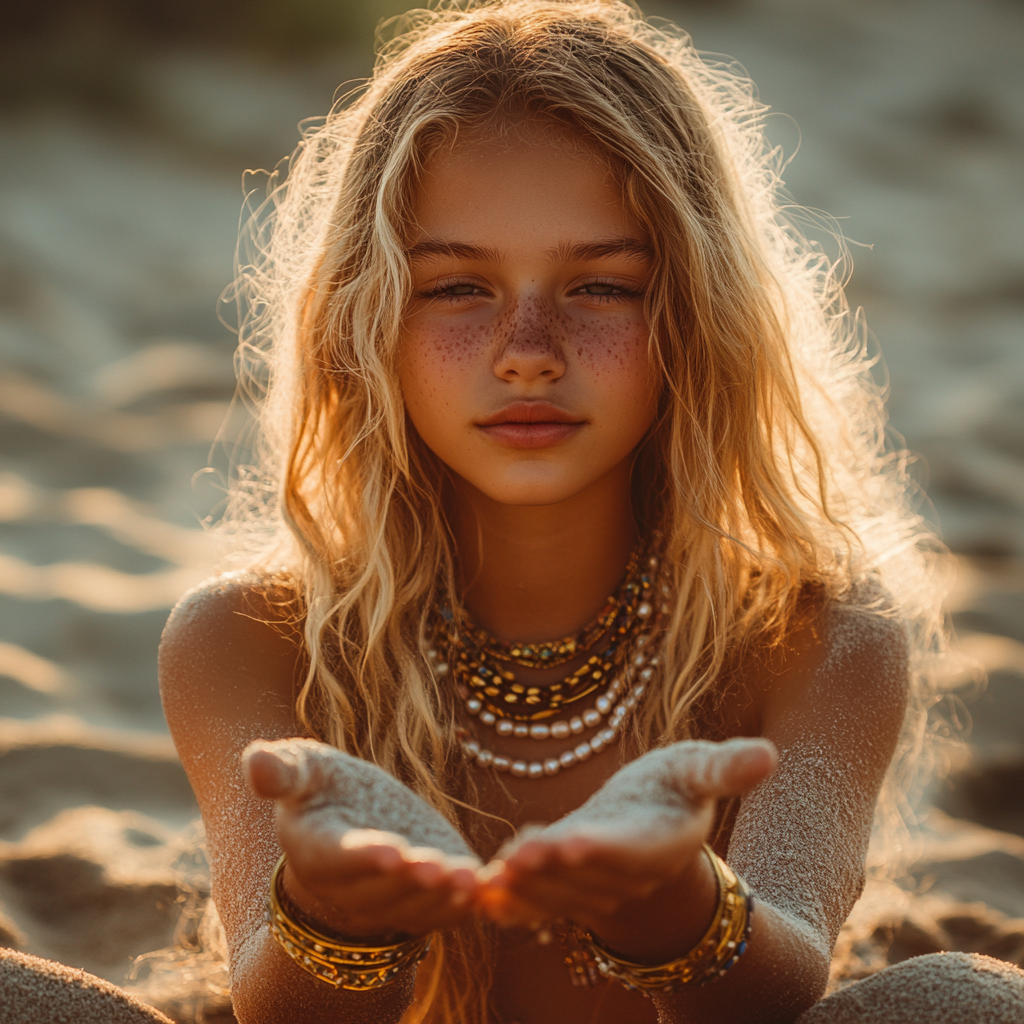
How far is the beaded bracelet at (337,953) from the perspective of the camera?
3.41ft

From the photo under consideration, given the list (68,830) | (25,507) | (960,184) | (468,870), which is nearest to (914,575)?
(468,870)

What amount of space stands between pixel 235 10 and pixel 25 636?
543 centimetres

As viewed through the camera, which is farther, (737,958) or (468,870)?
(737,958)

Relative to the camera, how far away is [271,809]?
4.43 ft

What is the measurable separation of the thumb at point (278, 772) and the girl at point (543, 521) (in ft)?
1.24

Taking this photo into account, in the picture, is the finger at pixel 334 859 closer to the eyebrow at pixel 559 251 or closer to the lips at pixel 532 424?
the lips at pixel 532 424

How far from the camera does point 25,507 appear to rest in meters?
3.49

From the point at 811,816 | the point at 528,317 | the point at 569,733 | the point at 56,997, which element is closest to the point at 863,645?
the point at 811,816

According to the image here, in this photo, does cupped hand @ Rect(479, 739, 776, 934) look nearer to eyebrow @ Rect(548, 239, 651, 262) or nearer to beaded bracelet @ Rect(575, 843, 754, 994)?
beaded bracelet @ Rect(575, 843, 754, 994)

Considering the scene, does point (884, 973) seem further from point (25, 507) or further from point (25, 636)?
point (25, 507)

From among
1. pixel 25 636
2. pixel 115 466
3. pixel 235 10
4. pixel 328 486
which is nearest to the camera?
pixel 328 486

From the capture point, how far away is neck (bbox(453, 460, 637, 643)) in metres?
1.60

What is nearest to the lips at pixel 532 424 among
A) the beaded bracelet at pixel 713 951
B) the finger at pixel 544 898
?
the beaded bracelet at pixel 713 951

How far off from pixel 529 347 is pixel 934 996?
83 centimetres
